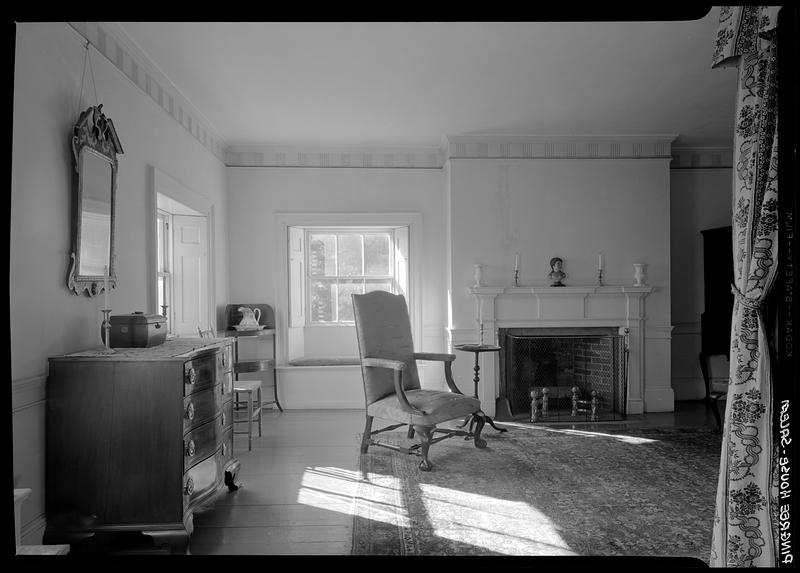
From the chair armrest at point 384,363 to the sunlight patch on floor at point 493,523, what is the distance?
81 centimetres

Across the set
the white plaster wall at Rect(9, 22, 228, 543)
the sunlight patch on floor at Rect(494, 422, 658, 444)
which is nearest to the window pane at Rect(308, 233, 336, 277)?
the sunlight patch on floor at Rect(494, 422, 658, 444)

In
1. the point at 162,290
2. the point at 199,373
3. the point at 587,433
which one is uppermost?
the point at 162,290

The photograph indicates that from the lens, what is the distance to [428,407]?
3760 mm

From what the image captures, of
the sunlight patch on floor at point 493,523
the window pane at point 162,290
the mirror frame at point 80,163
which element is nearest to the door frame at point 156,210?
the window pane at point 162,290

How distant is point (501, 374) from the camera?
5.48 m

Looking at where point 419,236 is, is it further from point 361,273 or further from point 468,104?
point 468,104

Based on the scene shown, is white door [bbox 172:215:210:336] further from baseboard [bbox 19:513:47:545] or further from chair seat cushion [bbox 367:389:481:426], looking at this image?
baseboard [bbox 19:513:47:545]

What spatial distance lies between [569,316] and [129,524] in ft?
13.9

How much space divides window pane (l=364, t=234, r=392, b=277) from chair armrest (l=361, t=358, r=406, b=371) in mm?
2260

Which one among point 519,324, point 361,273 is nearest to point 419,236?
point 361,273

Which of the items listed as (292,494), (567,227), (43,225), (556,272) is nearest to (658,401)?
(556,272)

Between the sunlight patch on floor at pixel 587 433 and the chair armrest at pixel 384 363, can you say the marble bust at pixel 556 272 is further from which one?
the chair armrest at pixel 384 363

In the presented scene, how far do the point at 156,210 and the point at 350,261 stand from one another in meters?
2.77

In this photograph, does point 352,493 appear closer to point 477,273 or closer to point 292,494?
point 292,494
